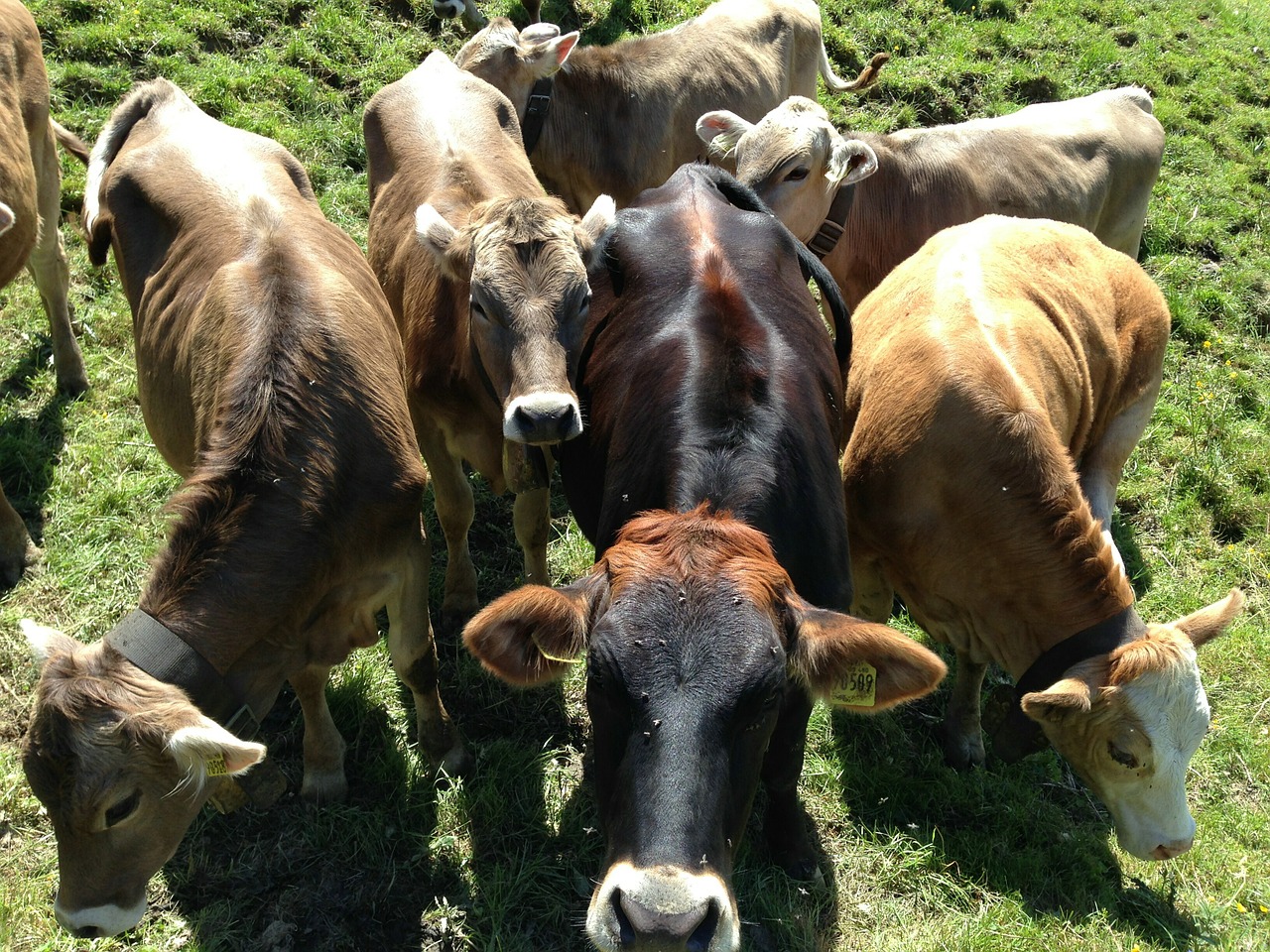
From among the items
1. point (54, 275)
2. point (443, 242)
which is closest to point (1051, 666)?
point (443, 242)

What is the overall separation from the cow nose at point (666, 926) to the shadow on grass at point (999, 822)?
2.28 meters

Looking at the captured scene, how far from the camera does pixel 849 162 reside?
6883 millimetres

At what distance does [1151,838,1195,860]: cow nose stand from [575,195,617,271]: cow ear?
3.65 meters

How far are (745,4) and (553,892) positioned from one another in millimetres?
7829

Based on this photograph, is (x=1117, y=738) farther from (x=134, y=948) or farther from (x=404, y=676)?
(x=134, y=948)

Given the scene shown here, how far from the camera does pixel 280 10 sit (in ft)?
29.7

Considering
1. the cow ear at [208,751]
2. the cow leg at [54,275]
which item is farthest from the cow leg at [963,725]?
the cow leg at [54,275]

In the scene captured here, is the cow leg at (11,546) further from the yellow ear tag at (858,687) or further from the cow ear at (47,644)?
the yellow ear tag at (858,687)

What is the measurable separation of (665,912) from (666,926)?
0.11 ft

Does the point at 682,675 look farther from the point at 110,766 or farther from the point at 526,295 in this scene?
the point at 526,295

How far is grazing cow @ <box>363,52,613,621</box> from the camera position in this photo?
4.39 metres

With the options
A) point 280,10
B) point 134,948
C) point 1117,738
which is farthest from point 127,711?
point 280,10

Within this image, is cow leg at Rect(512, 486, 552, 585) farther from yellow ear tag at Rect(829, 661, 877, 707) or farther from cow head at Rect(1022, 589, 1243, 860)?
cow head at Rect(1022, 589, 1243, 860)

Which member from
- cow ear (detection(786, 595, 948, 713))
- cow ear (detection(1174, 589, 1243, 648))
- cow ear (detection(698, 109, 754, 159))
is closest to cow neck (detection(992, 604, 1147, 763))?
cow ear (detection(1174, 589, 1243, 648))
